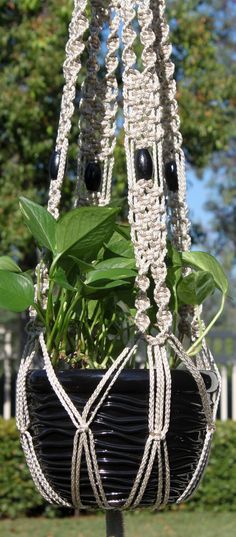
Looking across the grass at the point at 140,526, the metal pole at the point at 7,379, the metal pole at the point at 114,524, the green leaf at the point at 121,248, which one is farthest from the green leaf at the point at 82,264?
the metal pole at the point at 7,379

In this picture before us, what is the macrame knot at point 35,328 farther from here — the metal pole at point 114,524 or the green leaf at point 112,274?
the metal pole at point 114,524

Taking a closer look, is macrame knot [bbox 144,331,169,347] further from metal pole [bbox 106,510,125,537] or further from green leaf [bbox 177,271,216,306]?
metal pole [bbox 106,510,125,537]

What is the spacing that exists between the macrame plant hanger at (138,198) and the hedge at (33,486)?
4791mm

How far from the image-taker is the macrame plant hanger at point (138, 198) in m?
1.52

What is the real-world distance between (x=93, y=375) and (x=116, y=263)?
0.22m

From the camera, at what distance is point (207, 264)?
66.7 inches

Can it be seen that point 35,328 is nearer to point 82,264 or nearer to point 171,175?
point 82,264

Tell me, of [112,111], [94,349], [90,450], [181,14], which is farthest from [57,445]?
[181,14]

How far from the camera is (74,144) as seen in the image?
19.8 ft

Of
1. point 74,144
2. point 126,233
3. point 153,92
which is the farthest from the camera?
point 74,144

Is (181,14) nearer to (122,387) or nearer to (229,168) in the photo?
(122,387)

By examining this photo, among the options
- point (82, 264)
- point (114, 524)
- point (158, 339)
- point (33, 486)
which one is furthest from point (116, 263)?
point (33, 486)

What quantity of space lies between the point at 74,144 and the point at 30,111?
1.24ft

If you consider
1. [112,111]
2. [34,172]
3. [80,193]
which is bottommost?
[80,193]
